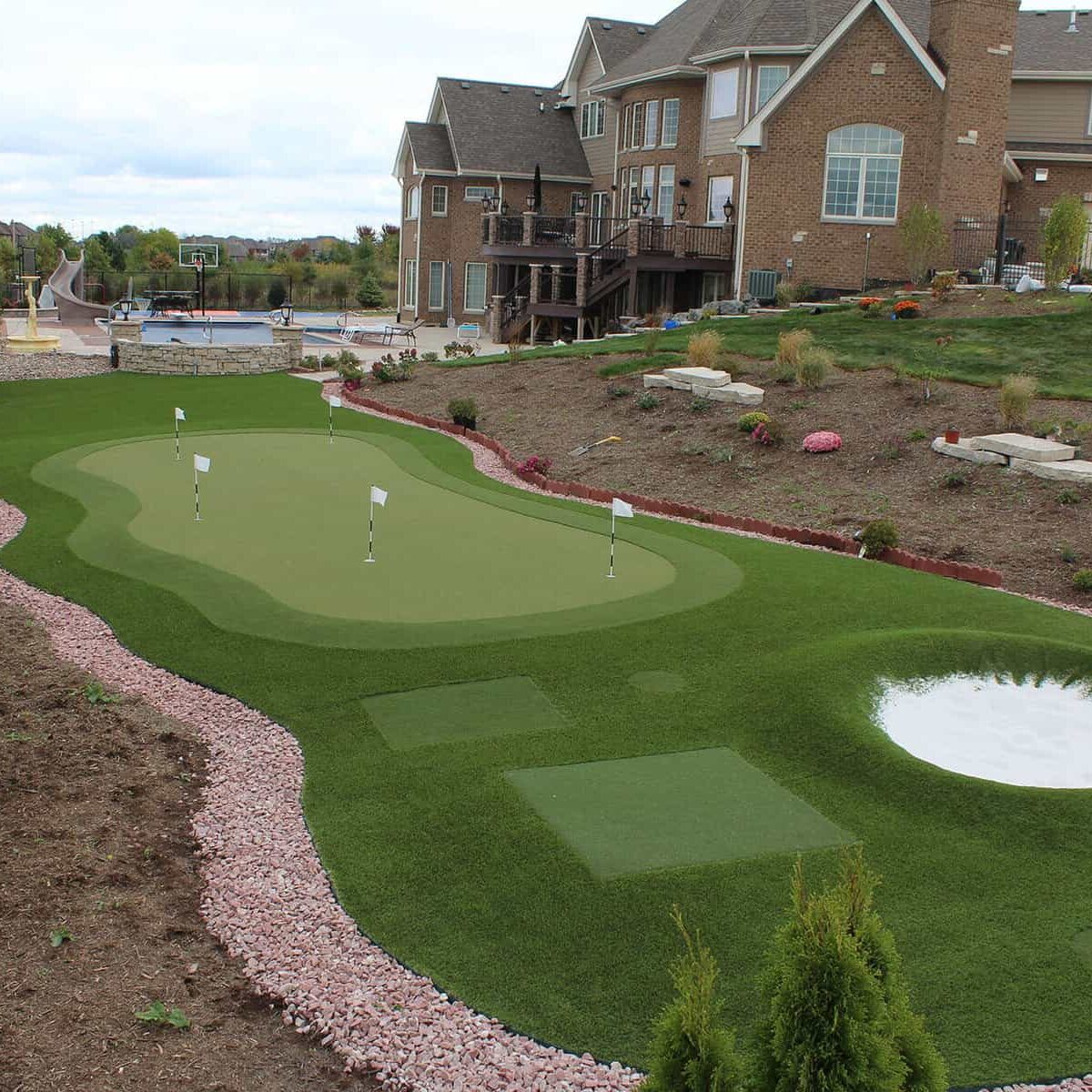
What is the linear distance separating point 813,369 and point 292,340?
15.9 metres

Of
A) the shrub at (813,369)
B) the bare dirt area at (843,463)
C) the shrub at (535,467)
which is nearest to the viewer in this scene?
the bare dirt area at (843,463)

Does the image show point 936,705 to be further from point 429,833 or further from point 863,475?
point 863,475

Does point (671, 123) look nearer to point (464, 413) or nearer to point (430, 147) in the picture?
point (430, 147)

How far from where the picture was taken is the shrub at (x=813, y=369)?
61.1ft

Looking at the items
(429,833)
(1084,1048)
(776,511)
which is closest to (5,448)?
(776,511)

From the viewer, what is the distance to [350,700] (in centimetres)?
843

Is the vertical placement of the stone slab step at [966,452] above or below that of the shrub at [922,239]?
below

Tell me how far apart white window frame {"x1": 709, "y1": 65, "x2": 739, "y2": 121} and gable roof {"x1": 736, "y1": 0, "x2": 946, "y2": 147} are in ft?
11.1

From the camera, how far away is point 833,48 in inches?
1174

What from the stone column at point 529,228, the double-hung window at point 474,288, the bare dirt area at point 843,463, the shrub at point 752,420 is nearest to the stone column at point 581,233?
the stone column at point 529,228

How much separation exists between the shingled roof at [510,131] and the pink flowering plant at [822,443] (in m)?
27.5

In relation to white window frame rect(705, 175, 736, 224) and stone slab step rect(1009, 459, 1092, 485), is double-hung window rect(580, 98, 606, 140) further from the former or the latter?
stone slab step rect(1009, 459, 1092, 485)

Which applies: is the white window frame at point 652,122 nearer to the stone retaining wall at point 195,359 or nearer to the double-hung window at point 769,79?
the double-hung window at point 769,79

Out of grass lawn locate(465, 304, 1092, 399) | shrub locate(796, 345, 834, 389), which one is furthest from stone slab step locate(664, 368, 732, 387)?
grass lawn locate(465, 304, 1092, 399)
